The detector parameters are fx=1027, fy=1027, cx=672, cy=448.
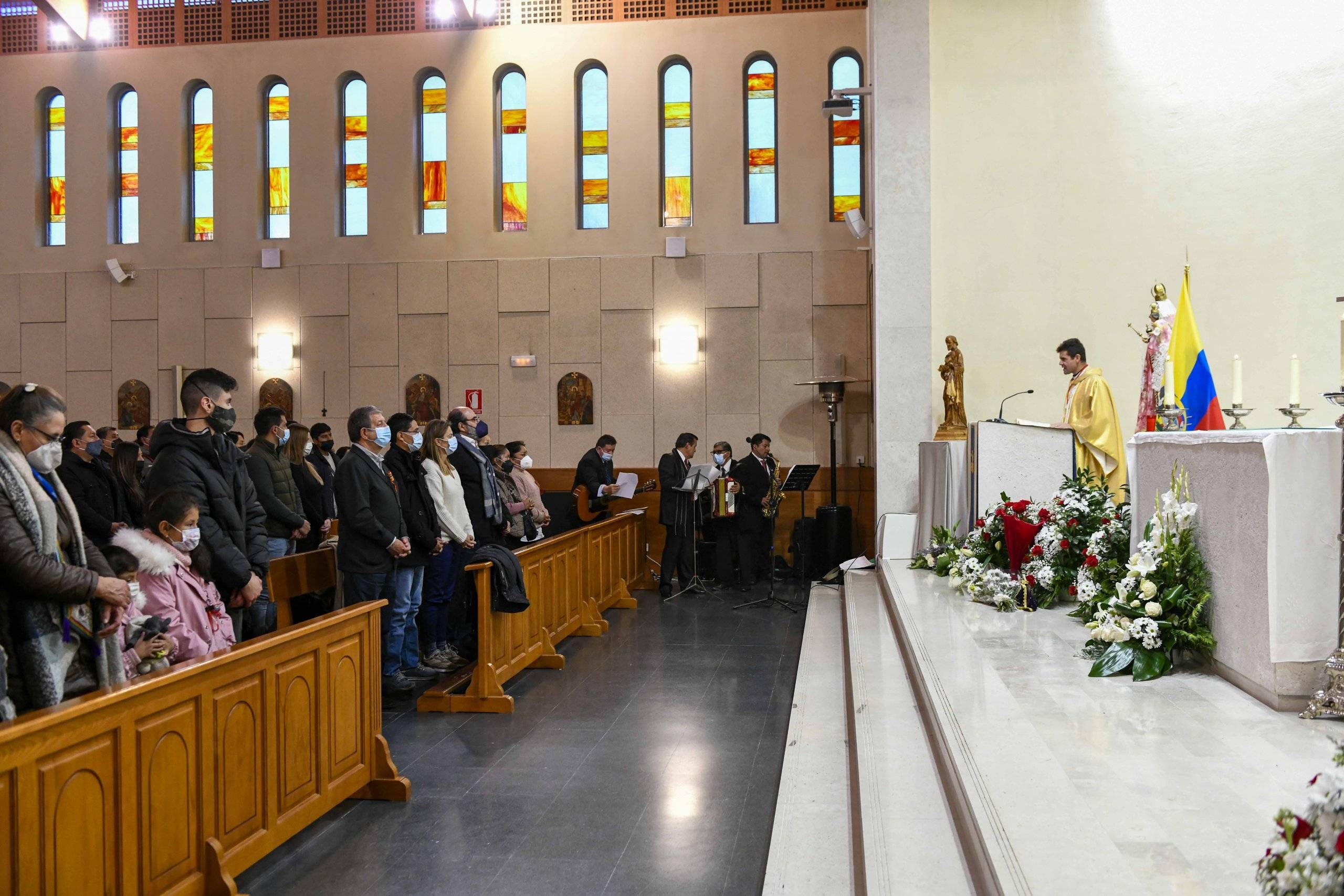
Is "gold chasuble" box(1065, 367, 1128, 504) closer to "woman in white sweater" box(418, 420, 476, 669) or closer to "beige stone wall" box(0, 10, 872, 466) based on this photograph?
"woman in white sweater" box(418, 420, 476, 669)

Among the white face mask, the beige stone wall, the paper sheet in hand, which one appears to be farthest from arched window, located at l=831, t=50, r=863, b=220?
the white face mask

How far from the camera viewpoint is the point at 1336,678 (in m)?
3.31

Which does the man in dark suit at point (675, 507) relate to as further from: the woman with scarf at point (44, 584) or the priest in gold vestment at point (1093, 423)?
the woman with scarf at point (44, 584)

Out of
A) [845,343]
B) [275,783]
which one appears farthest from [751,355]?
[275,783]

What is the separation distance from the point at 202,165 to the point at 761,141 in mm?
7609

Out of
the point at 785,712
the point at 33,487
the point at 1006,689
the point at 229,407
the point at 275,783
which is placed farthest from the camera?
the point at 785,712

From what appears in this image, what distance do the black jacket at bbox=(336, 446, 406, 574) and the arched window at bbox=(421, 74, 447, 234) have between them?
8516 mm

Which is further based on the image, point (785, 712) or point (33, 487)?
point (785, 712)

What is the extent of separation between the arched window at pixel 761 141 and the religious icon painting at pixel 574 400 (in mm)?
2971

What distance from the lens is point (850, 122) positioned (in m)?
13.1

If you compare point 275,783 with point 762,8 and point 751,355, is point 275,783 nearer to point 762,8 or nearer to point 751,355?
point 751,355

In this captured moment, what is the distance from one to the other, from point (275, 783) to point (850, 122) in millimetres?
11493

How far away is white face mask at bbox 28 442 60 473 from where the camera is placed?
3246 millimetres

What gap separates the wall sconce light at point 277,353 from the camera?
535 inches
